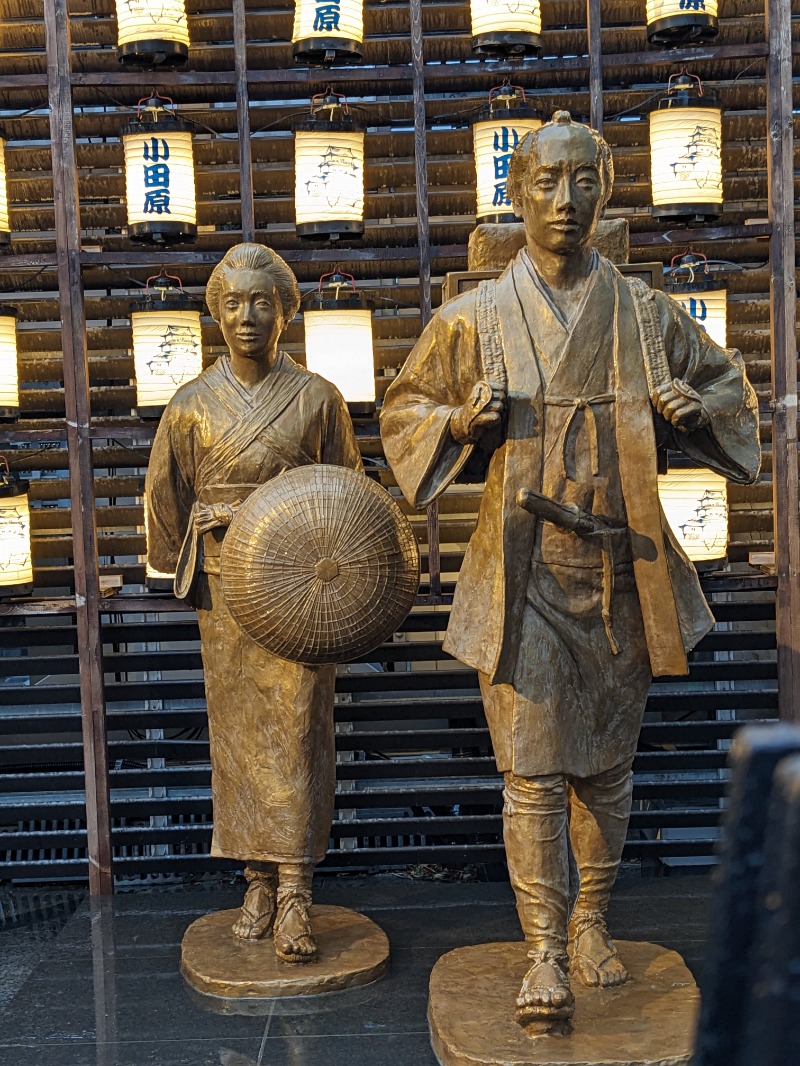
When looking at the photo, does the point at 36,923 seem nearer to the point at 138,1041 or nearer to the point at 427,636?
the point at 138,1041

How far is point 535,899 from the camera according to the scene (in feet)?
10.7

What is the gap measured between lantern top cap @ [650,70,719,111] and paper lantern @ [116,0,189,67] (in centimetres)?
163

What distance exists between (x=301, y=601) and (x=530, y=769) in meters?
0.77

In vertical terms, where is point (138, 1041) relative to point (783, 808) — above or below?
below

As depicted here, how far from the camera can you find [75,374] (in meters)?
4.57

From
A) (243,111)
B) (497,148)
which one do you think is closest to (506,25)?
(497,148)

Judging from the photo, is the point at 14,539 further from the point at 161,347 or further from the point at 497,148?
the point at 497,148

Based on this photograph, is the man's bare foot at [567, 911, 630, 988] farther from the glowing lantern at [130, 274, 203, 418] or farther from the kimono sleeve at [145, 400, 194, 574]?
the glowing lantern at [130, 274, 203, 418]

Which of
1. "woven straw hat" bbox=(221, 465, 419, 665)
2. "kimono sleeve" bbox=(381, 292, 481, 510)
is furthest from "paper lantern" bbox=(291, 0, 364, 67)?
"woven straw hat" bbox=(221, 465, 419, 665)

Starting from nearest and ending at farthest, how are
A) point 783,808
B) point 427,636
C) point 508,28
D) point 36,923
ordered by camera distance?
point 783,808
point 508,28
point 36,923
point 427,636

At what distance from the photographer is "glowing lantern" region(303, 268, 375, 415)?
14.8 feet

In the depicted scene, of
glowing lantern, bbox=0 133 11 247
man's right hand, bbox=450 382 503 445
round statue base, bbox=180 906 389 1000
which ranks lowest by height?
round statue base, bbox=180 906 389 1000

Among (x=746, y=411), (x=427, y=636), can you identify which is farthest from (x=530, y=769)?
(x=427, y=636)

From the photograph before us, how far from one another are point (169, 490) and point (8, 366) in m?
0.98
